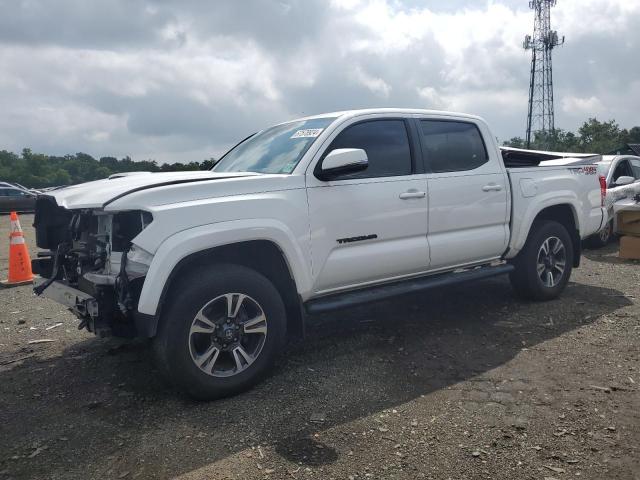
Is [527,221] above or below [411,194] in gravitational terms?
below

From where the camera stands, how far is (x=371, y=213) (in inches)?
169

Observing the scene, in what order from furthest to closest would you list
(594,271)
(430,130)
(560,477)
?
(594,271)
(430,130)
(560,477)

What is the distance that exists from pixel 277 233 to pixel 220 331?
76cm

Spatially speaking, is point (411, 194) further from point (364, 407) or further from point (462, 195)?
point (364, 407)

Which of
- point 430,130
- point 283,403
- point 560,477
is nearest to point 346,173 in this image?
point 430,130

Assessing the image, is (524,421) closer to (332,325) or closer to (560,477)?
(560,477)

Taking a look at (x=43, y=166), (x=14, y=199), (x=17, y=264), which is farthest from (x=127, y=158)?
(x=17, y=264)

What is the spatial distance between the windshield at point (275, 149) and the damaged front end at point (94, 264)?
1245 millimetres

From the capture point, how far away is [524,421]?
3275mm

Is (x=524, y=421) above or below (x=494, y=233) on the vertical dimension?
below

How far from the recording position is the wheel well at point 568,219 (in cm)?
600

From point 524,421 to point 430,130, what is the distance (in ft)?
8.77

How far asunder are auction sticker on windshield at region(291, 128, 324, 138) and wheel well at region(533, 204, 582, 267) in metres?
2.97

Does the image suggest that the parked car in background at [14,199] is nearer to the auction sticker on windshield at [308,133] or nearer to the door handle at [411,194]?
the auction sticker on windshield at [308,133]
